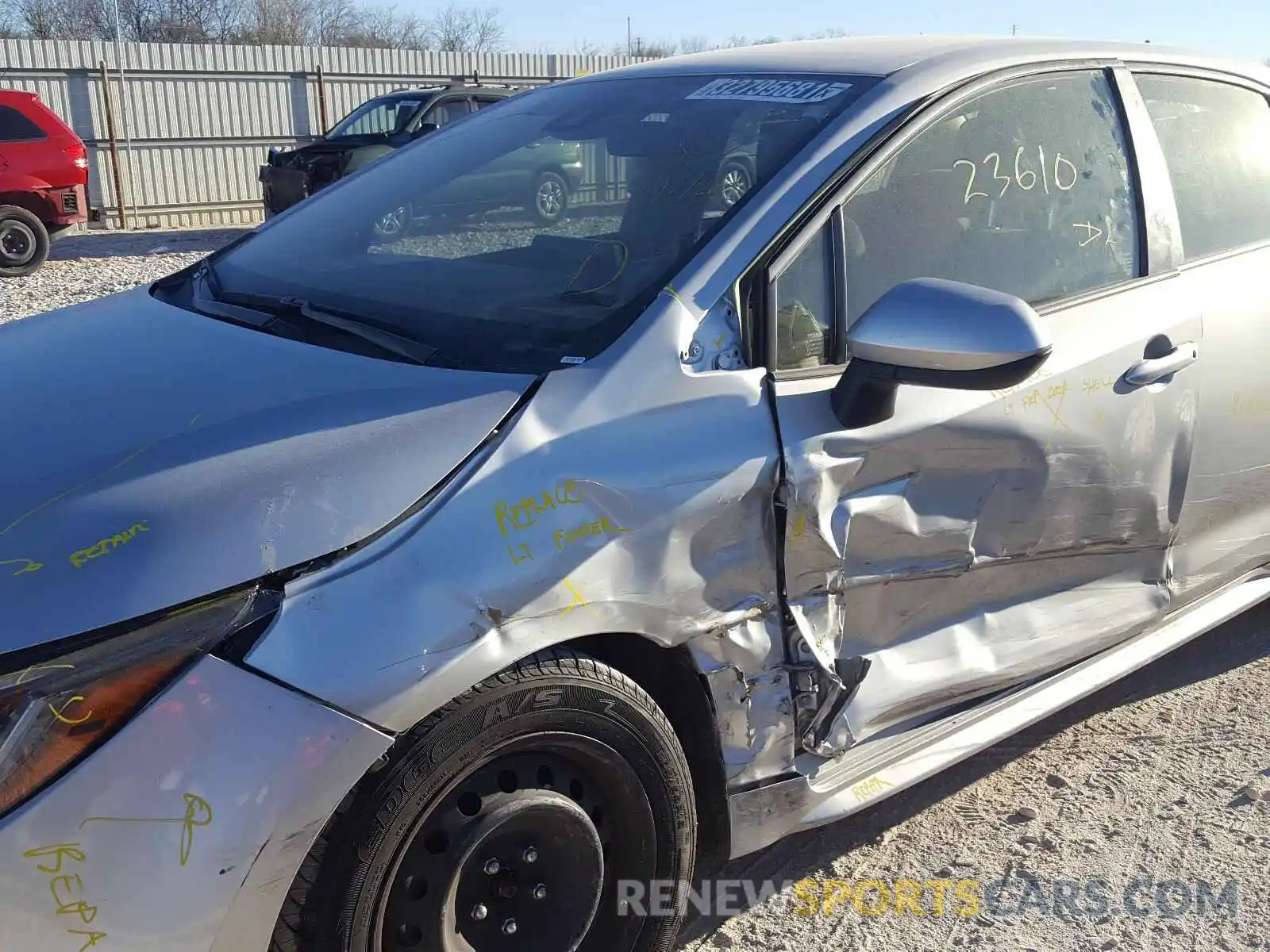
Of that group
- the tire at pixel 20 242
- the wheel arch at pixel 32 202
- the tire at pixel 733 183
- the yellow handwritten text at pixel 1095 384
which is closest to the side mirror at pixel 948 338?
the tire at pixel 733 183

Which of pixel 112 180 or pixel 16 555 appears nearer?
pixel 16 555

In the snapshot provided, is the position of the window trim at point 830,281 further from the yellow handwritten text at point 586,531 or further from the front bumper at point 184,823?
the front bumper at point 184,823

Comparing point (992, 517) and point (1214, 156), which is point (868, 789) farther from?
point (1214, 156)

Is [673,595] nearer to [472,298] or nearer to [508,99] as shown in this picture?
[472,298]

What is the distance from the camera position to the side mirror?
2047mm

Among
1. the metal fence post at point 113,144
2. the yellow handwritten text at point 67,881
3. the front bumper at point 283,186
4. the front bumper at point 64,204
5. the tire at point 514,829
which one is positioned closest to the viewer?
the yellow handwritten text at point 67,881

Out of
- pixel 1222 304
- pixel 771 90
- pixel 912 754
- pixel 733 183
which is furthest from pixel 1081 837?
pixel 771 90

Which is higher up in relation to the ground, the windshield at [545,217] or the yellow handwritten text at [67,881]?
the windshield at [545,217]

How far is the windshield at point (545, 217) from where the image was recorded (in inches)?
88.0

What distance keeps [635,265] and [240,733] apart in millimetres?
1149

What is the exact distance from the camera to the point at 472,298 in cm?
238

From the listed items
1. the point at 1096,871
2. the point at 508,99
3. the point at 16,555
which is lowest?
the point at 1096,871

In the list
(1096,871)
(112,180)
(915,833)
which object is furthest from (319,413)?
(112,180)

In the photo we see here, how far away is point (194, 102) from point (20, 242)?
7.90 meters
